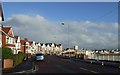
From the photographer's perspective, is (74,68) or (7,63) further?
(7,63)

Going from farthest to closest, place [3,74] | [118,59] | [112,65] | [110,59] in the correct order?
[110,59]
[118,59]
[112,65]
[3,74]

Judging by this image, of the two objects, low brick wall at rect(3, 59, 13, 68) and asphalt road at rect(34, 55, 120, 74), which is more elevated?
low brick wall at rect(3, 59, 13, 68)

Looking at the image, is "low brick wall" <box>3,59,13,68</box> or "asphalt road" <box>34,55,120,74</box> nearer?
"asphalt road" <box>34,55,120,74</box>

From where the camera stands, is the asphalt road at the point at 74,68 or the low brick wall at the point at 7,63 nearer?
the asphalt road at the point at 74,68

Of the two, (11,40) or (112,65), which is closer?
(112,65)

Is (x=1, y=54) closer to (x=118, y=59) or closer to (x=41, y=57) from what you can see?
(x=118, y=59)

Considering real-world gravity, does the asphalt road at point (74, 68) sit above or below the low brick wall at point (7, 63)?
below

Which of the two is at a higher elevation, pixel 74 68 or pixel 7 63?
pixel 7 63

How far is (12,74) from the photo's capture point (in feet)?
86.9

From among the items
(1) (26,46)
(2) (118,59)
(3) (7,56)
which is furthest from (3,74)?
(1) (26,46)

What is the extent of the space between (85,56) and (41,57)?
1372 cm

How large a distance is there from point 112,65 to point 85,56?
33.9 metres

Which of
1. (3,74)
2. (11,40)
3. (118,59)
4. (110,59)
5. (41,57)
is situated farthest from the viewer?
(11,40)

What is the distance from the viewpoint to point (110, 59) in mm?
51625
